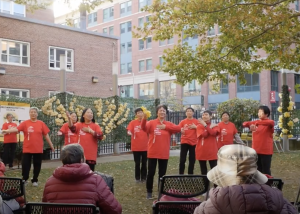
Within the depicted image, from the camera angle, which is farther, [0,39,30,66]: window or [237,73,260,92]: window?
[237,73,260,92]: window

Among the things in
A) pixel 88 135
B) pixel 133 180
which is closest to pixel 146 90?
pixel 133 180

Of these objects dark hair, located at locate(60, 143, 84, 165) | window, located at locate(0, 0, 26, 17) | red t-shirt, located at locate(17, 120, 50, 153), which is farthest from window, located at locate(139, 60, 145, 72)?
dark hair, located at locate(60, 143, 84, 165)

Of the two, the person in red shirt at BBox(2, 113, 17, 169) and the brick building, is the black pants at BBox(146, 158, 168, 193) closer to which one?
the person in red shirt at BBox(2, 113, 17, 169)

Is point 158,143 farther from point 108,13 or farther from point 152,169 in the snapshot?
point 108,13

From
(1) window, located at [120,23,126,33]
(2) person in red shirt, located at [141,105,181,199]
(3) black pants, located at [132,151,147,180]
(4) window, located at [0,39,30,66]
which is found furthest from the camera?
(1) window, located at [120,23,126,33]

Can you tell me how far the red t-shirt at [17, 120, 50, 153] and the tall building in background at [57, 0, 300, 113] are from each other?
35917 mm

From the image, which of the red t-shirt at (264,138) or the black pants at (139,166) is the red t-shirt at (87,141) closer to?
the black pants at (139,166)

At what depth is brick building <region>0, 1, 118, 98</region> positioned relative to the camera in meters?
21.5

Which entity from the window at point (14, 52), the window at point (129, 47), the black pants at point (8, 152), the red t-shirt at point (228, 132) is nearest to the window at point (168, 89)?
the window at point (129, 47)

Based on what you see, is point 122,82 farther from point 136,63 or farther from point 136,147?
point 136,147

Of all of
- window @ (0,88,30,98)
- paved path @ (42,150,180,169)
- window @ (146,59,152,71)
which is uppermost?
window @ (146,59,152,71)

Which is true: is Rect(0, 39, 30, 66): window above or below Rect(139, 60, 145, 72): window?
below

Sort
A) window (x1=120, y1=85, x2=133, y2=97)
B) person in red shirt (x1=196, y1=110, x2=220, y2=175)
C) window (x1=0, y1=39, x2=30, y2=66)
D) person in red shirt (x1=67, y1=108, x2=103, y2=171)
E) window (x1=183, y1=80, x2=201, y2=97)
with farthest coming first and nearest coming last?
window (x1=120, y1=85, x2=133, y2=97) < window (x1=183, y1=80, x2=201, y2=97) < window (x1=0, y1=39, x2=30, y2=66) < person in red shirt (x1=196, y1=110, x2=220, y2=175) < person in red shirt (x1=67, y1=108, x2=103, y2=171)

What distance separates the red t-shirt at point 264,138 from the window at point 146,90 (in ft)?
140
